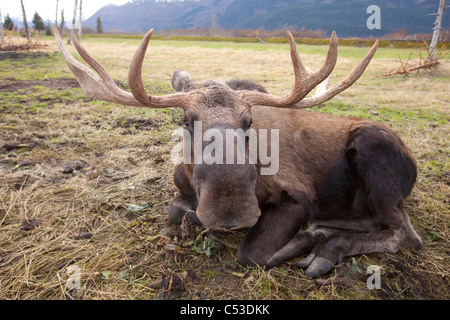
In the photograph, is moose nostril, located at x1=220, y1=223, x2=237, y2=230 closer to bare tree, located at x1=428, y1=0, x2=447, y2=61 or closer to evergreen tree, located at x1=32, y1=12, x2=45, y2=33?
bare tree, located at x1=428, y1=0, x2=447, y2=61

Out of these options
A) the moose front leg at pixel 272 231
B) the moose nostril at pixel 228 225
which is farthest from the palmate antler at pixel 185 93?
the moose nostril at pixel 228 225

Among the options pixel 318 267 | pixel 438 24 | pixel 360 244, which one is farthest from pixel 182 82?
pixel 438 24

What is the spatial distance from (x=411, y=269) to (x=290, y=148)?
191 cm

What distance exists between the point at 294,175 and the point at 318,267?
3.74 feet

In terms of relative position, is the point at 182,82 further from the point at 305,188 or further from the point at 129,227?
the point at 305,188

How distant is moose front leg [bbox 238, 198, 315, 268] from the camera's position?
2.94 metres

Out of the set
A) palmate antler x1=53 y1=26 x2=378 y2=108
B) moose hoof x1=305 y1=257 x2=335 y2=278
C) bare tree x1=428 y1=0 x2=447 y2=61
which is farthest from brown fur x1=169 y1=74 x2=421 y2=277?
bare tree x1=428 y1=0 x2=447 y2=61

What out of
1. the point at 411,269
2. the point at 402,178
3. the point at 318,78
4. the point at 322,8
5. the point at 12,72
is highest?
the point at 322,8

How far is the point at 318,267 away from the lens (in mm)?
2879

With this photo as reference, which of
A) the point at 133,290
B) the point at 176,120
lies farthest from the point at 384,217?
the point at 176,120

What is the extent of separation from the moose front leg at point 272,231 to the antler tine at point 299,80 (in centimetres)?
121

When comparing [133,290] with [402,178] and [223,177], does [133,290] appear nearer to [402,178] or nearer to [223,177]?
[223,177]

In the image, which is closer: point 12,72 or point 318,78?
point 318,78

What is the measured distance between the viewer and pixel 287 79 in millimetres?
14953
